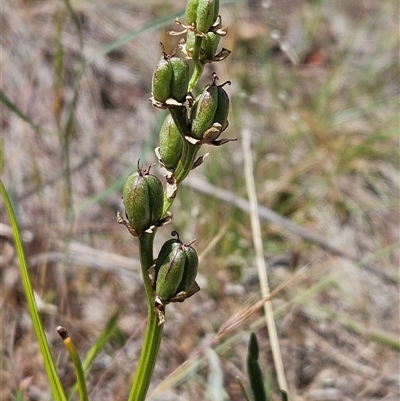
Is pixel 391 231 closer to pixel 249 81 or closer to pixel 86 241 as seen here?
pixel 249 81

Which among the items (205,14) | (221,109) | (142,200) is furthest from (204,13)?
(142,200)

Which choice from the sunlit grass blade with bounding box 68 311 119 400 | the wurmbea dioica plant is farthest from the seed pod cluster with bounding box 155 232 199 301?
the sunlit grass blade with bounding box 68 311 119 400

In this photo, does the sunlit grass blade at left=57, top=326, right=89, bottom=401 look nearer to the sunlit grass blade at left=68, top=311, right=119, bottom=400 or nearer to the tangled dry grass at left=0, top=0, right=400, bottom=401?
the sunlit grass blade at left=68, top=311, right=119, bottom=400

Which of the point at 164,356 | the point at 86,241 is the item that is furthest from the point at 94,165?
the point at 164,356

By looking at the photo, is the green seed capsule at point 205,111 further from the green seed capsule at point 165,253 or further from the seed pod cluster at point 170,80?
the green seed capsule at point 165,253

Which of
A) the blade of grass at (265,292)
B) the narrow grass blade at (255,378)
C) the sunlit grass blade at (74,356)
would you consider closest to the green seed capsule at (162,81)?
the sunlit grass blade at (74,356)

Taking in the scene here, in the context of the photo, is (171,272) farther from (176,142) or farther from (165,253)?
(176,142)
